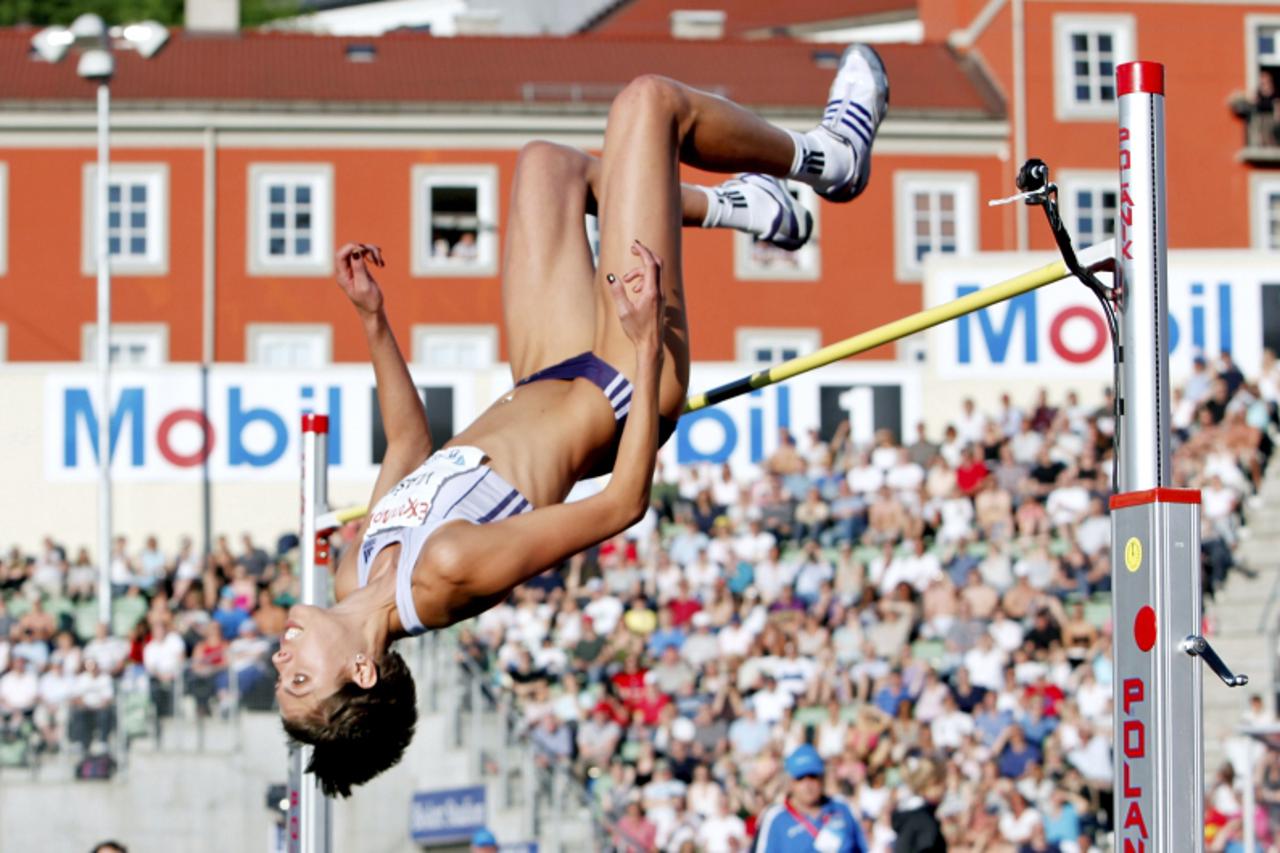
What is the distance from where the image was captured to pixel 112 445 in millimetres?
24500

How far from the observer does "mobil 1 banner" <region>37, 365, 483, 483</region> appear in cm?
2412

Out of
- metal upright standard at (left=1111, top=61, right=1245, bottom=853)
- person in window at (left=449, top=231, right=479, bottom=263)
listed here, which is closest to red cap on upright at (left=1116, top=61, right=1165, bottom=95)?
metal upright standard at (left=1111, top=61, right=1245, bottom=853)

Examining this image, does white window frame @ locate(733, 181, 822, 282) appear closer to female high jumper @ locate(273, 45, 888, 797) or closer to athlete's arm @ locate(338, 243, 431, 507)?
athlete's arm @ locate(338, 243, 431, 507)

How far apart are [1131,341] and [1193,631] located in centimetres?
60

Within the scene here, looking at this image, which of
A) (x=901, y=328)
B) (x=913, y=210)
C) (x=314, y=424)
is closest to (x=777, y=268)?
(x=913, y=210)

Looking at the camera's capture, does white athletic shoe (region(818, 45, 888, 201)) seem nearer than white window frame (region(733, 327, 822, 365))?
Yes

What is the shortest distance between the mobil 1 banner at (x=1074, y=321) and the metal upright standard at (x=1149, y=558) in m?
19.1

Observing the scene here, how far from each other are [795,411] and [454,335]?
8.56 meters

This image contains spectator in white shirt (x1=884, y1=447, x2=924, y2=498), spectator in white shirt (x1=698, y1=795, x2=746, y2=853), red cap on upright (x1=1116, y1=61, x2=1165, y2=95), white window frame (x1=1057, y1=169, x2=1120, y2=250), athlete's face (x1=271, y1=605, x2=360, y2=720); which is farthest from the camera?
white window frame (x1=1057, y1=169, x2=1120, y2=250)

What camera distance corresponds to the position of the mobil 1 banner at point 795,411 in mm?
22859

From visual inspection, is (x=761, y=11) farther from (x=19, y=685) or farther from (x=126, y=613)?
(x=19, y=685)

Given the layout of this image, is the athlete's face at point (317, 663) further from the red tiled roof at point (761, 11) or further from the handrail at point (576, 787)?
the red tiled roof at point (761, 11)

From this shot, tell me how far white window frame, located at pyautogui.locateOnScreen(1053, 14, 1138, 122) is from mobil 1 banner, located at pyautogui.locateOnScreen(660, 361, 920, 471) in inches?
336

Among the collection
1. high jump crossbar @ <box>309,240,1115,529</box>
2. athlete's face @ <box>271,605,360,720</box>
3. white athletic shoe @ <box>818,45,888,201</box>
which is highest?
white athletic shoe @ <box>818,45,888,201</box>
